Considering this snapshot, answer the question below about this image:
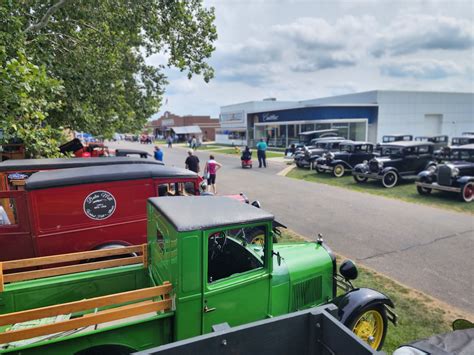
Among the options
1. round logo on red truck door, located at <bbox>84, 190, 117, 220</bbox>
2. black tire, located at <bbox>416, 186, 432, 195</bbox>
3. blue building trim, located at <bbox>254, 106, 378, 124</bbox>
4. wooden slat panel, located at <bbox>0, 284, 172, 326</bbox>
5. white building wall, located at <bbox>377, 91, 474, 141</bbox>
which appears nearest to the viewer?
wooden slat panel, located at <bbox>0, 284, 172, 326</bbox>

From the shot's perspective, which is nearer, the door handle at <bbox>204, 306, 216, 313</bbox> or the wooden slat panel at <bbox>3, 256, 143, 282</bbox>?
the door handle at <bbox>204, 306, 216, 313</bbox>

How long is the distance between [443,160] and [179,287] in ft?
49.6

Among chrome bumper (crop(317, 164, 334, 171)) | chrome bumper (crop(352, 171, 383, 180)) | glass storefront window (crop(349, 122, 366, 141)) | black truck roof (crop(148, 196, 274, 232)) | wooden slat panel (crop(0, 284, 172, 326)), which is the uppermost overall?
glass storefront window (crop(349, 122, 366, 141))

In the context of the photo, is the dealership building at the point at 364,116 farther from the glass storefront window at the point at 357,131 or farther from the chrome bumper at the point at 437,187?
the chrome bumper at the point at 437,187

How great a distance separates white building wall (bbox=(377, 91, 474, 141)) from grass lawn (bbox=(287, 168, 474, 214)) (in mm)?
22217

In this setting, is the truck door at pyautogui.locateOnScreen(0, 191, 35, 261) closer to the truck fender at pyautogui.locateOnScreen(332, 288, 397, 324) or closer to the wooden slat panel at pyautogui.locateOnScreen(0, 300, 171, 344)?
the wooden slat panel at pyautogui.locateOnScreen(0, 300, 171, 344)

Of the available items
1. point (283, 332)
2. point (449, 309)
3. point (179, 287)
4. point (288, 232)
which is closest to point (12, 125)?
point (179, 287)

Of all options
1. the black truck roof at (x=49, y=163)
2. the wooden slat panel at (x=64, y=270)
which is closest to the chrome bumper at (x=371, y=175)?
the black truck roof at (x=49, y=163)

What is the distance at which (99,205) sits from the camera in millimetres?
5715

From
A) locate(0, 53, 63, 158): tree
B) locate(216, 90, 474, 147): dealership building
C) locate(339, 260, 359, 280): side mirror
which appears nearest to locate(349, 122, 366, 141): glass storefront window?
locate(216, 90, 474, 147): dealership building

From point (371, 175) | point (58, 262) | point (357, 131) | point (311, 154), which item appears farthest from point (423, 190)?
point (357, 131)

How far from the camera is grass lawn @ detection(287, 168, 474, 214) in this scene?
11.4 metres

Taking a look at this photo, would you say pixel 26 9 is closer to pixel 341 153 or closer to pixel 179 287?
pixel 179 287

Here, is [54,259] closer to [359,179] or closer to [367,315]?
[367,315]
